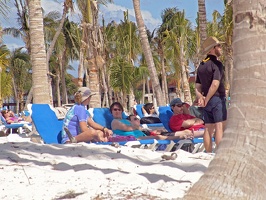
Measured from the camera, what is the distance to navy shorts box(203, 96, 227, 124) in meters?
6.32

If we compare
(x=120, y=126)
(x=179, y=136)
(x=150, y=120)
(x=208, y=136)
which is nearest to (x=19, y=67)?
(x=150, y=120)

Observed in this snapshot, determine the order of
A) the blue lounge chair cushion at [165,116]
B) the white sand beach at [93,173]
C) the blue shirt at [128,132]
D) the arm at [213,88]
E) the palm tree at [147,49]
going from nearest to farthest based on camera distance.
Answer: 1. the white sand beach at [93,173]
2. the arm at [213,88]
3. the blue shirt at [128,132]
4. the blue lounge chair cushion at [165,116]
5. the palm tree at [147,49]

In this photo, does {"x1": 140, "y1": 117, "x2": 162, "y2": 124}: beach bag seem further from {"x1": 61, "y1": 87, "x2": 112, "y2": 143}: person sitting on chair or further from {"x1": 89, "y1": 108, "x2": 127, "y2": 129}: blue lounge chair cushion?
{"x1": 61, "y1": 87, "x2": 112, "y2": 143}: person sitting on chair

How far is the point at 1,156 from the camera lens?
6.06 m

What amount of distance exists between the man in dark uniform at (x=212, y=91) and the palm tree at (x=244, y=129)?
273cm

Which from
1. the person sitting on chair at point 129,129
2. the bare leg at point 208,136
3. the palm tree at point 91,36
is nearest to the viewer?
the bare leg at point 208,136

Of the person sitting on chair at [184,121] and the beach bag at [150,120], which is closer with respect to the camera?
the person sitting on chair at [184,121]

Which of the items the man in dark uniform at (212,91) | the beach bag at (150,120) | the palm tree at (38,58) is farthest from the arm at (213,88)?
the beach bag at (150,120)

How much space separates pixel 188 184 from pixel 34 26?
251 inches

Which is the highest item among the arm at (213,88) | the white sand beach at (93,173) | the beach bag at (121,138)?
the arm at (213,88)

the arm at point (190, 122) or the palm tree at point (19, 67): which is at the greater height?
the palm tree at point (19, 67)

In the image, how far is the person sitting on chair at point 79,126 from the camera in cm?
770

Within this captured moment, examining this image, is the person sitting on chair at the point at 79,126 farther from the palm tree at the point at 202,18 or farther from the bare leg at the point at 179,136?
the palm tree at the point at 202,18

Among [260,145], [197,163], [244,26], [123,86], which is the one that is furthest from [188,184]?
[123,86]
